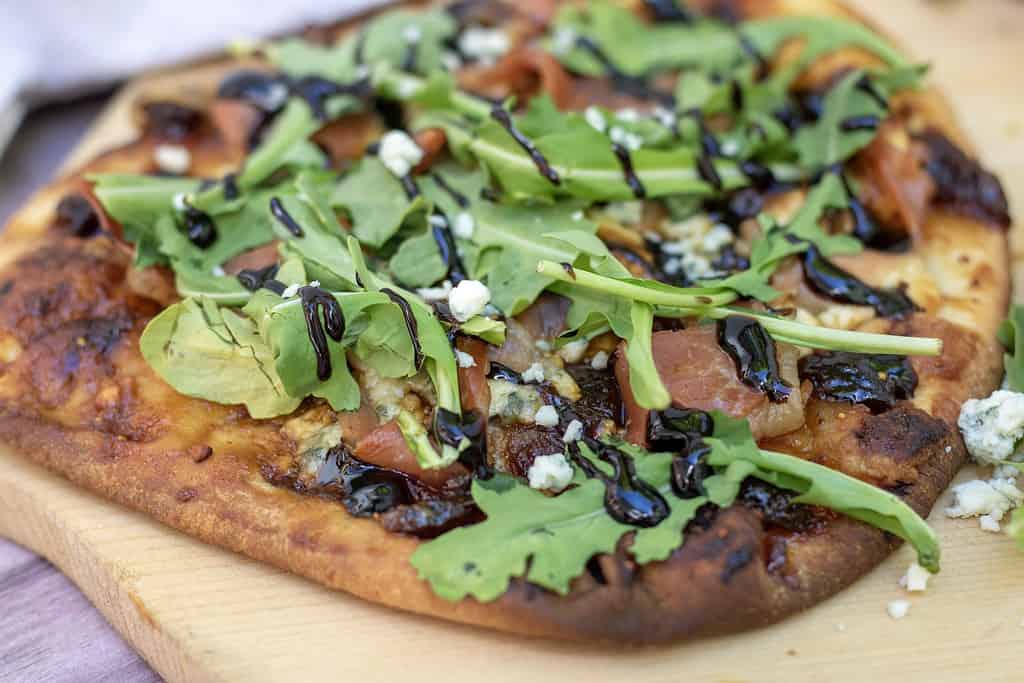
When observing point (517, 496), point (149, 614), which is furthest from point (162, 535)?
point (517, 496)

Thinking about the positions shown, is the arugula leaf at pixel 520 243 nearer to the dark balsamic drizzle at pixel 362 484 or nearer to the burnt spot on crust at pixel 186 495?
the dark balsamic drizzle at pixel 362 484

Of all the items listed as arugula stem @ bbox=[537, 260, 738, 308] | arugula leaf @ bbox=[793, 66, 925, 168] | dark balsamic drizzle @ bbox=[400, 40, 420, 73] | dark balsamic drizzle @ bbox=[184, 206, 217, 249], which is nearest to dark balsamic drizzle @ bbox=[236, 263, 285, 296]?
dark balsamic drizzle @ bbox=[184, 206, 217, 249]

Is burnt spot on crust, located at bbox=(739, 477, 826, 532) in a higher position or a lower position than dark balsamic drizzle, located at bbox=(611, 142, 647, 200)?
lower

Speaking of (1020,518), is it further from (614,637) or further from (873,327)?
(614,637)

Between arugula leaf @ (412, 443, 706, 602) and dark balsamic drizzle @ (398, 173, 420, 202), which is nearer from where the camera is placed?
arugula leaf @ (412, 443, 706, 602)

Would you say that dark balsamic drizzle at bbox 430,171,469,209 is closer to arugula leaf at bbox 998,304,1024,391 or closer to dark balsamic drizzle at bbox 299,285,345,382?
dark balsamic drizzle at bbox 299,285,345,382

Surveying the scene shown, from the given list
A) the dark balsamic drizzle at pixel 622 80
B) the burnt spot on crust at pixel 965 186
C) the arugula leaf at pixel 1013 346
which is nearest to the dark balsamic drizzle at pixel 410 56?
the dark balsamic drizzle at pixel 622 80


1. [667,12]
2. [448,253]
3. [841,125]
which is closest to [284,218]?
[448,253]
